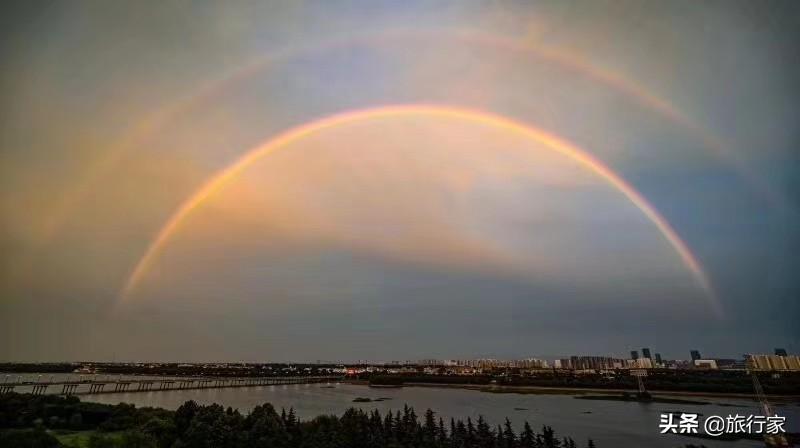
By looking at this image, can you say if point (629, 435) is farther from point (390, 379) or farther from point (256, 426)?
point (390, 379)

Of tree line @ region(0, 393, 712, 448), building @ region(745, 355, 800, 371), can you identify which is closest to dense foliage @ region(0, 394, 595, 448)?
tree line @ region(0, 393, 712, 448)

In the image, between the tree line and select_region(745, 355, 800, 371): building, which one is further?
select_region(745, 355, 800, 371): building

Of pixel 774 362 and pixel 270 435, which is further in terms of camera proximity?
pixel 774 362

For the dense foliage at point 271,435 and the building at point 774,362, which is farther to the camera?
the building at point 774,362

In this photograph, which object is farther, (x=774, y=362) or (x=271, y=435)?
(x=774, y=362)

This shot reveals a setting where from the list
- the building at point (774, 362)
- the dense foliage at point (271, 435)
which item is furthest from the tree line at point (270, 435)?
the building at point (774, 362)

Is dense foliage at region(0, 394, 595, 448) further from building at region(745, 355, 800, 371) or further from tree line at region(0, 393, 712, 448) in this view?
building at region(745, 355, 800, 371)

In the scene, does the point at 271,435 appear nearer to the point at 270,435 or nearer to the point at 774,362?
the point at 270,435

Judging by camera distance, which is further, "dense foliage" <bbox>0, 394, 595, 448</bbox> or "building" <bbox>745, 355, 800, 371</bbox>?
"building" <bbox>745, 355, 800, 371</bbox>

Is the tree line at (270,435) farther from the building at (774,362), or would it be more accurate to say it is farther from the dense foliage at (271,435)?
the building at (774,362)

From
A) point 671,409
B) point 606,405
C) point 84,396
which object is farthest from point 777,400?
point 84,396

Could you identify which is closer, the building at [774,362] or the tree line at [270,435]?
the tree line at [270,435]

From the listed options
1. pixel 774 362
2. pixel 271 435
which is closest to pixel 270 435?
pixel 271 435
